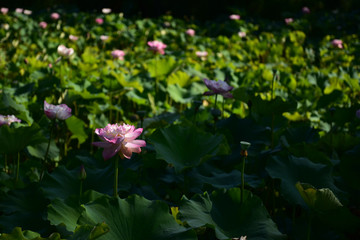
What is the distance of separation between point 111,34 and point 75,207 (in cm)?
364

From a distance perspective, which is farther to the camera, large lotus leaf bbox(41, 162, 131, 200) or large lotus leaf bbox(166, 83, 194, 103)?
large lotus leaf bbox(166, 83, 194, 103)

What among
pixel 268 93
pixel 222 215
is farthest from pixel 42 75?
pixel 222 215

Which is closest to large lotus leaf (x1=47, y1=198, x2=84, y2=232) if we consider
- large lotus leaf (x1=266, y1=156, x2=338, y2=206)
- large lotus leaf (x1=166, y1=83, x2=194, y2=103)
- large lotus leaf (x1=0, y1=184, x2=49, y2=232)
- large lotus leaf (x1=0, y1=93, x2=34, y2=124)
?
large lotus leaf (x1=0, y1=184, x2=49, y2=232)

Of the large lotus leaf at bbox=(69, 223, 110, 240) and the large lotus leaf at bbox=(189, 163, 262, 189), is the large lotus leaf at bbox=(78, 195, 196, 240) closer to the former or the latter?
the large lotus leaf at bbox=(69, 223, 110, 240)

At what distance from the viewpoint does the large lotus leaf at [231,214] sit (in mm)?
932

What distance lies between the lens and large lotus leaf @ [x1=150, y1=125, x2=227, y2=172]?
1.23 m

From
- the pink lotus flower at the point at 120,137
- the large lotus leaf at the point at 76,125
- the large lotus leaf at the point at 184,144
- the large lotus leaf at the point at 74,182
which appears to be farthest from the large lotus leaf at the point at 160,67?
the pink lotus flower at the point at 120,137

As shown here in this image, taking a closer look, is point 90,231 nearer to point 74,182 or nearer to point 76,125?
point 74,182

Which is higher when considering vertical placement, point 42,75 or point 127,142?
point 127,142

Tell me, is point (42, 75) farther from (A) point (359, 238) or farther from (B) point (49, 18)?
(B) point (49, 18)

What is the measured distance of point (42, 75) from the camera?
232 centimetres

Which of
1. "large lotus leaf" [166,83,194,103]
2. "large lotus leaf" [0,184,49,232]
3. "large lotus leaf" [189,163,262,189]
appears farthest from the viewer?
"large lotus leaf" [166,83,194,103]

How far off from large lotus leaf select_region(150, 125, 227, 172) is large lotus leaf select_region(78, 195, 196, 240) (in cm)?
33

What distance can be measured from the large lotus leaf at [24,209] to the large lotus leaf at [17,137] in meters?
0.16
